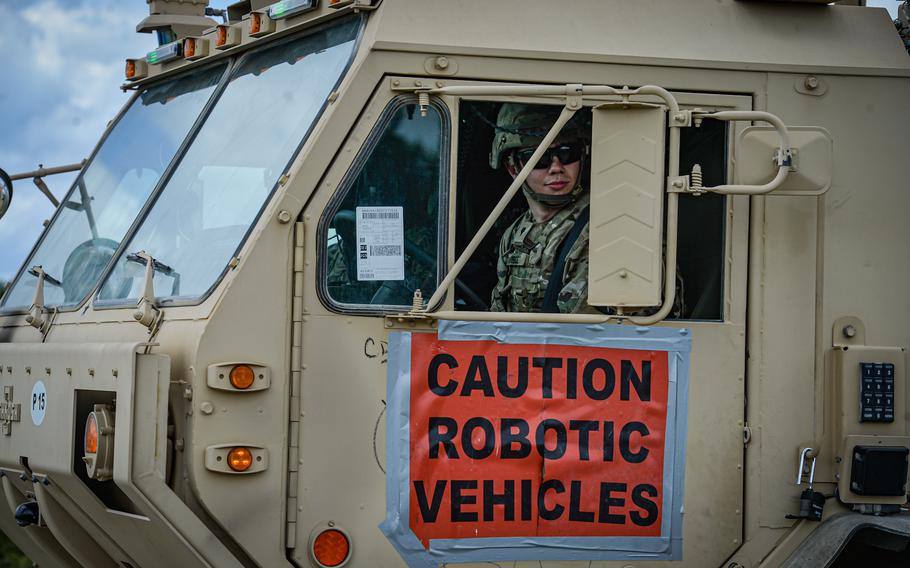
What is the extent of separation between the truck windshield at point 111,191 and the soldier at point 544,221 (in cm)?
140

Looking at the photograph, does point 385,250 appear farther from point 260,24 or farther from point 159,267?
point 260,24

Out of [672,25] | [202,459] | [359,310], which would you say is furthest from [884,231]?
[202,459]

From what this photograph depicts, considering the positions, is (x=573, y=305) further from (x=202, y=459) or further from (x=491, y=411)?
(x=202, y=459)

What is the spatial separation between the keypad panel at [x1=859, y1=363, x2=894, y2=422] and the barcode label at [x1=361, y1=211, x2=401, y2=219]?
5.51 feet

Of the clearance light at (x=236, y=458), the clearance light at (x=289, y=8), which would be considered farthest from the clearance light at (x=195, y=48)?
the clearance light at (x=236, y=458)

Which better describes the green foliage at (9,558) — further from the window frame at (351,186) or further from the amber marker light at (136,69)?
the window frame at (351,186)

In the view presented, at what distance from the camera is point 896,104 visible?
4906 millimetres

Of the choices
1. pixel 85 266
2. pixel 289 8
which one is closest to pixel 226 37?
pixel 289 8

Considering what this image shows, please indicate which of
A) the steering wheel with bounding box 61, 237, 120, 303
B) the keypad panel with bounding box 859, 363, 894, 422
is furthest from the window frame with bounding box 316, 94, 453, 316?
the keypad panel with bounding box 859, 363, 894, 422

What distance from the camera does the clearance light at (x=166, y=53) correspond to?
19.0ft

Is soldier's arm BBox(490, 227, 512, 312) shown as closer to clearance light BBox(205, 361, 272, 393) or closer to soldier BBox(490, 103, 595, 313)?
soldier BBox(490, 103, 595, 313)

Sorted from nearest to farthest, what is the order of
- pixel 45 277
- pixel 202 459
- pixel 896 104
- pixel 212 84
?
pixel 202 459 < pixel 896 104 < pixel 212 84 < pixel 45 277

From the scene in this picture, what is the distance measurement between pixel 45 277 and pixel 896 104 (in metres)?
3.60

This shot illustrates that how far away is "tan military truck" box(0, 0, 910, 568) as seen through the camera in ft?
14.4
